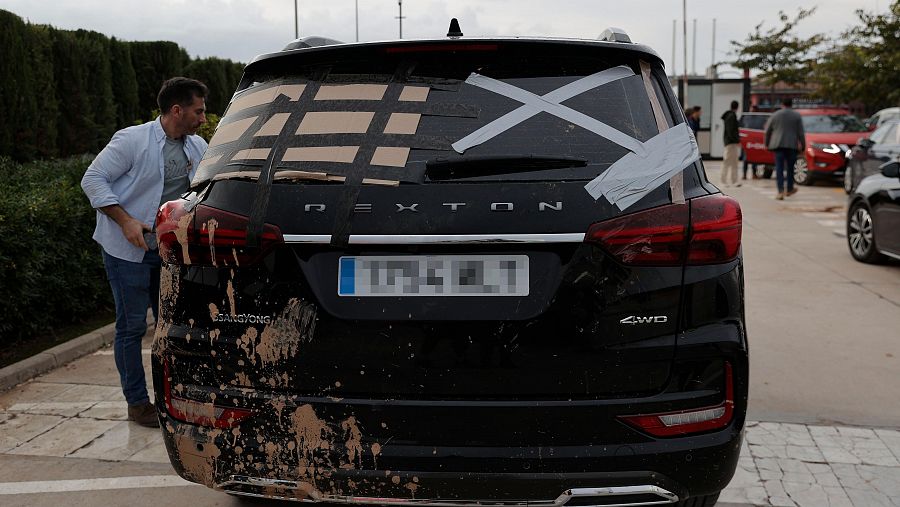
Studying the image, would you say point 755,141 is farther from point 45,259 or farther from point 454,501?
point 454,501

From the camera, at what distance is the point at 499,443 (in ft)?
7.89

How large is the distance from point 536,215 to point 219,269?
0.94 meters

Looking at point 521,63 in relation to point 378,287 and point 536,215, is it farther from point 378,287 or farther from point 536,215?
point 378,287

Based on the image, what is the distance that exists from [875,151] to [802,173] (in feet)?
21.5

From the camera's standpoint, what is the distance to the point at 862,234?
9.67 meters

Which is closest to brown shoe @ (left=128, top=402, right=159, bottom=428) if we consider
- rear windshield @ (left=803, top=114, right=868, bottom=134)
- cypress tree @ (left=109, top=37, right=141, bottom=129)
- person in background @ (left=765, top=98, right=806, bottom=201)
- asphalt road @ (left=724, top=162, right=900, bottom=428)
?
asphalt road @ (left=724, top=162, right=900, bottom=428)

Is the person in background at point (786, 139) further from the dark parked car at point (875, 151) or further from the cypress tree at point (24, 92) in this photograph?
the cypress tree at point (24, 92)

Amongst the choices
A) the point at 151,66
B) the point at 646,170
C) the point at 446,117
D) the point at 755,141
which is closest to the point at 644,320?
the point at 646,170

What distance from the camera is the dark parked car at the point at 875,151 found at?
1391 cm

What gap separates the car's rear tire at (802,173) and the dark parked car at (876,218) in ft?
35.6

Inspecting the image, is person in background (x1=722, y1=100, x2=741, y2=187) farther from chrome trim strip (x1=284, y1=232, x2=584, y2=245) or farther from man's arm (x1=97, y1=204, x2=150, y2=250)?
chrome trim strip (x1=284, y1=232, x2=584, y2=245)

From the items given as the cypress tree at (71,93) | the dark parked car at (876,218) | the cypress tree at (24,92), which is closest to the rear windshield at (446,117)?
the dark parked car at (876,218)

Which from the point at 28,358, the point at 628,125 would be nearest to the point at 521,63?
the point at 628,125

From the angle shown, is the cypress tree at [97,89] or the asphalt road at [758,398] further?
the cypress tree at [97,89]
